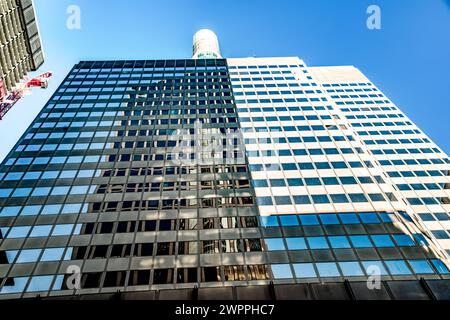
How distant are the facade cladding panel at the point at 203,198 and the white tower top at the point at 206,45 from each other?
68736mm

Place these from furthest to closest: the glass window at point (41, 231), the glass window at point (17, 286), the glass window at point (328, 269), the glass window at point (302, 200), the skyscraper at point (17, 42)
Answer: the skyscraper at point (17, 42) → the glass window at point (302, 200) → the glass window at point (41, 231) → the glass window at point (328, 269) → the glass window at point (17, 286)

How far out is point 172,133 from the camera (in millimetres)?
44812

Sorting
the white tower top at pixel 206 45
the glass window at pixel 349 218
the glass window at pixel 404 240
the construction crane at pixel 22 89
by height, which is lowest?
the glass window at pixel 404 240

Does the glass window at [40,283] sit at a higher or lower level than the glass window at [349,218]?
lower

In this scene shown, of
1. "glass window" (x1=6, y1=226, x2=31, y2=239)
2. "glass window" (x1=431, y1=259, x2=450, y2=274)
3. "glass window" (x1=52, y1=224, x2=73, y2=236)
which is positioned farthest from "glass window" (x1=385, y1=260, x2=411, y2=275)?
"glass window" (x1=6, y1=226, x2=31, y2=239)

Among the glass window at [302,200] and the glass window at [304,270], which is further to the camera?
the glass window at [302,200]

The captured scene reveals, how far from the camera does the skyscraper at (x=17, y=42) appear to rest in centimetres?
Answer: 4212

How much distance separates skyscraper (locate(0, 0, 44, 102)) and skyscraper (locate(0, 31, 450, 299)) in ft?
20.2

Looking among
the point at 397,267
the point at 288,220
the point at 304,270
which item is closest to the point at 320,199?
the point at 288,220

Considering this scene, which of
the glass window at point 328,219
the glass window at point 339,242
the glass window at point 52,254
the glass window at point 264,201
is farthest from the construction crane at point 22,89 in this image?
the glass window at point 339,242

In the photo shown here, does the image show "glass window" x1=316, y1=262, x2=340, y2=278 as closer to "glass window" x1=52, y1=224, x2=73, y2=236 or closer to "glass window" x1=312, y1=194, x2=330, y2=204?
"glass window" x1=312, y1=194, x2=330, y2=204

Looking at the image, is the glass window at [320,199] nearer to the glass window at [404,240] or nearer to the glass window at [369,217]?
the glass window at [369,217]

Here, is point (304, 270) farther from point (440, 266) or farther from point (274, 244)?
point (440, 266)

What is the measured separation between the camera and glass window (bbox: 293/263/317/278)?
2731cm
